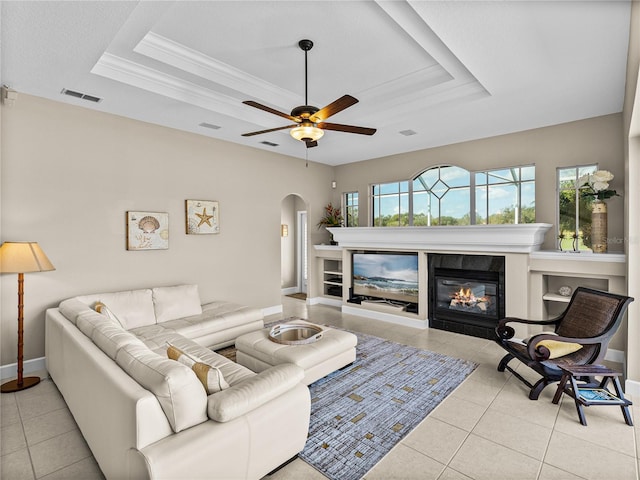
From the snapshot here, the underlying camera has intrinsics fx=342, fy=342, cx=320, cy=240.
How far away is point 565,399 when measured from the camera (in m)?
3.04

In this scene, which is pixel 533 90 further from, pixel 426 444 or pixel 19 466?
pixel 19 466

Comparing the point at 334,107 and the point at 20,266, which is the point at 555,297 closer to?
the point at 334,107

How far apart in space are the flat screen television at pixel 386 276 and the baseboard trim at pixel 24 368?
456 centimetres

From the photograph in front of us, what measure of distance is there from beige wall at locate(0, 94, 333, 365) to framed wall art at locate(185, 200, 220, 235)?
9 cm

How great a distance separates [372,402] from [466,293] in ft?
9.02

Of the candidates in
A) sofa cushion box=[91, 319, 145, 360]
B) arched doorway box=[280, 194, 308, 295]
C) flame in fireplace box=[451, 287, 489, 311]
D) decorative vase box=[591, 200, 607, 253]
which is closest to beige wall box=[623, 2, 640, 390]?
decorative vase box=[591, 200, 607, 253]

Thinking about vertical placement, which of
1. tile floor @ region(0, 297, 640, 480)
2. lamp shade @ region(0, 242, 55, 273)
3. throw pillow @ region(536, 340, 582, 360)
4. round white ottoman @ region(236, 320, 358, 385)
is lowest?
tile floor @ region(0, 297, 640, 480)

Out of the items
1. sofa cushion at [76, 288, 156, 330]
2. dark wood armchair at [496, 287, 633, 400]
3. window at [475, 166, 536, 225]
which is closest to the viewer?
dark wood armchair at [496, 287, 633, 400]

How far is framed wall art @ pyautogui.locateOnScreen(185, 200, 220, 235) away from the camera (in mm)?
4934

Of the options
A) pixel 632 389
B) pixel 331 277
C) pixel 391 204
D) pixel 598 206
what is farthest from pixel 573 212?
pixel 331 277

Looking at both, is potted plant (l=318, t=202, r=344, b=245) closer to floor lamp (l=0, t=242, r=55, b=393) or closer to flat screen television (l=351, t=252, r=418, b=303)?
flat screen television (l=351, t=252, r=418, b=303)

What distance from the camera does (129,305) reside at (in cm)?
396

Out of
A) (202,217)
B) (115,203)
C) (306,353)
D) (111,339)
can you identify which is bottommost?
(306,353)

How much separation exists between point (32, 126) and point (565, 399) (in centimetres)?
588
